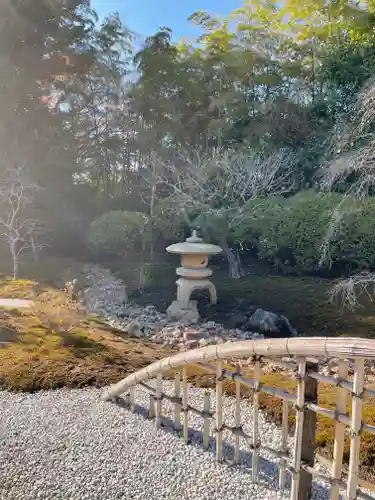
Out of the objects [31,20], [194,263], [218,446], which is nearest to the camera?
[218,446]

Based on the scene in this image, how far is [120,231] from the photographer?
8.58 m

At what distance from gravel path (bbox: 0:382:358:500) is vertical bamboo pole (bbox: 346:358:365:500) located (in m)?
0.47

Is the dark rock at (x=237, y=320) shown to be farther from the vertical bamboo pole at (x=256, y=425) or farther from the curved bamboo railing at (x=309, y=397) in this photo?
the vertical bamboo pole at (x=256, y=425)

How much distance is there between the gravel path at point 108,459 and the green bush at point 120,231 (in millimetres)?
5652

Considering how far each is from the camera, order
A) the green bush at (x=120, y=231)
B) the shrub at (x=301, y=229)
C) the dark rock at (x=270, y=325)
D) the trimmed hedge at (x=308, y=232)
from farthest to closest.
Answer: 1. the green bush at (x=120, y=231)
2. the shrub at (x=301, y=229)
3. the trimmed hedge at (x=308, y=232)
4. the dark rock at (x=270, y=325)

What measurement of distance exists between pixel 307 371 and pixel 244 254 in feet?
22.6

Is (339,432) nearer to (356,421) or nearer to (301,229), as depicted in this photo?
(356,421)

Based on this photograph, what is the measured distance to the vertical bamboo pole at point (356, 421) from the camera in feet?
5.52

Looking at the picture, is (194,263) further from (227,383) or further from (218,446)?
(218,446)

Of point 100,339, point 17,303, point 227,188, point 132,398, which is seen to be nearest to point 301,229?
point 227,188

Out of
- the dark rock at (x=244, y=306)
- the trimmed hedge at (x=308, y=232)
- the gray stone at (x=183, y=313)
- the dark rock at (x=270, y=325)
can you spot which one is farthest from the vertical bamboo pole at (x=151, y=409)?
the trimmed hedge at (x=308, y=232)

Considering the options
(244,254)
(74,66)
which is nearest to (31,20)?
(74,66)

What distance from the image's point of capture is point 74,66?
10.1m

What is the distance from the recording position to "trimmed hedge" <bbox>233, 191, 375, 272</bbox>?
671 cm
